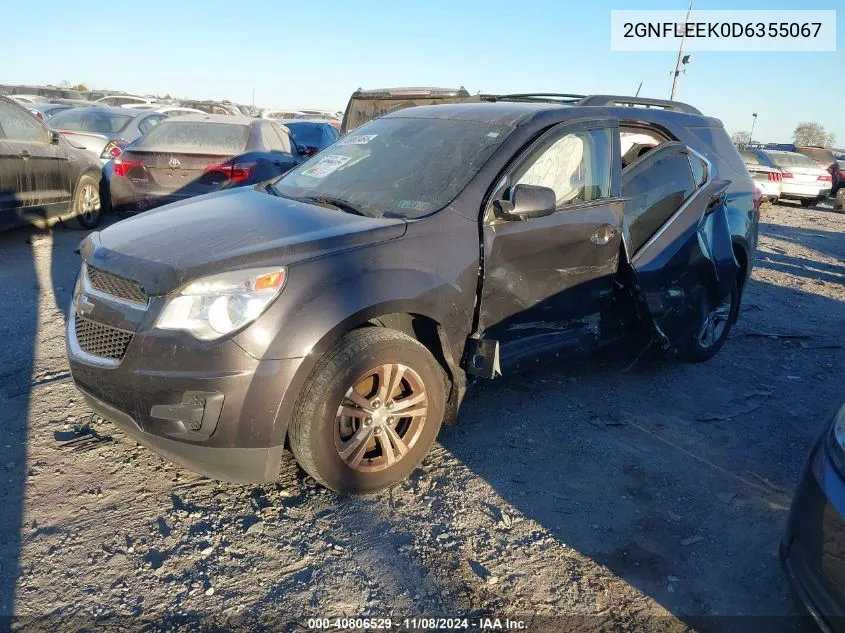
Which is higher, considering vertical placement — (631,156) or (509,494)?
(631,156)

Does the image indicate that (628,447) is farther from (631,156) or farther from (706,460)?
(631,156)

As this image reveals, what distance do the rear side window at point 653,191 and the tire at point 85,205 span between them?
265 inches

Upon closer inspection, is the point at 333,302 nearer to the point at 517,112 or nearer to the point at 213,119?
the point at 517,112

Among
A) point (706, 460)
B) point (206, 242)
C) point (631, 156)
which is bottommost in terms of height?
point (706, 460)

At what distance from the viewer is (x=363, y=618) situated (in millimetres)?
2375

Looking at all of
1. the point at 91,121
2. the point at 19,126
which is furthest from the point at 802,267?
the point at 91,121

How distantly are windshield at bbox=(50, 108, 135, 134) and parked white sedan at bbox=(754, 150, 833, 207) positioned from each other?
A: 1606 centimetres

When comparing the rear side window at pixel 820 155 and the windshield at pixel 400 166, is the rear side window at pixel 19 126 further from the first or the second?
the rear side window at pixel 820 155

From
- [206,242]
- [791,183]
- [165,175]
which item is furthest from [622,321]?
[791,183]

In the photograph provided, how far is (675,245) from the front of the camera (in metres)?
4.31

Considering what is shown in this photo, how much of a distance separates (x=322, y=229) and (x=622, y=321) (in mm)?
2235

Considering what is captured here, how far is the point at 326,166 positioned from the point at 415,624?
2745 millimetres

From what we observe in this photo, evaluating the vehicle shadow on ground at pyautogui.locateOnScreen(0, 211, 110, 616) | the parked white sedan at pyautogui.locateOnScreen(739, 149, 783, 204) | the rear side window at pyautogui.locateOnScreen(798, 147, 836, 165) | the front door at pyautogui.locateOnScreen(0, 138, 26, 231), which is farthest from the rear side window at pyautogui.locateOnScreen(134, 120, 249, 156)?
the rear side window at pyautogui.locateOnScreen(798, 147, 836, 165)

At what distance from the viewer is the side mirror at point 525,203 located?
10.9ft
